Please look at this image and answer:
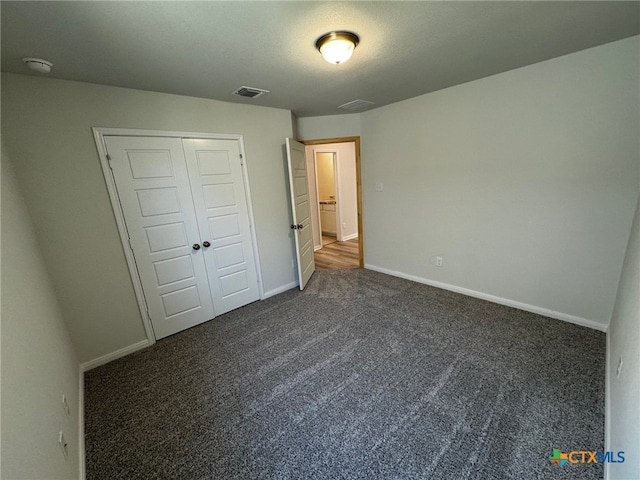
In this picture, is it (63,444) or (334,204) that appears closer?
(63,444)

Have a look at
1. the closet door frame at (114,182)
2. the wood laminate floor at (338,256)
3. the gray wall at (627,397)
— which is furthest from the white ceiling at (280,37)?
the wood laminate floor at (338,256)

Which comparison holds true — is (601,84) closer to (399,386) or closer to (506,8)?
(506,8)

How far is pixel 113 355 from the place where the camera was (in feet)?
7.88

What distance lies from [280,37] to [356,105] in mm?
1918

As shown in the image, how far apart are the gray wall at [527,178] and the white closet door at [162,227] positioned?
106 inches

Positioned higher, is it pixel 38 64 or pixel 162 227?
pixel 38 64

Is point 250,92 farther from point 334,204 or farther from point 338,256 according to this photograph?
point 334,204

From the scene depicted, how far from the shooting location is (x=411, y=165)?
338cm

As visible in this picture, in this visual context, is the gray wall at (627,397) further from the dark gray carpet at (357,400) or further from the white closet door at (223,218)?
the white closet door at (223,218)

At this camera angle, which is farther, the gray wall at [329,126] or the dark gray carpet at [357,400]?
the gray wall at [329,126]

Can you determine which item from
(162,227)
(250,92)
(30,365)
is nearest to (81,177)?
(162,227)

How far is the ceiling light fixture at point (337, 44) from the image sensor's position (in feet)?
5.32

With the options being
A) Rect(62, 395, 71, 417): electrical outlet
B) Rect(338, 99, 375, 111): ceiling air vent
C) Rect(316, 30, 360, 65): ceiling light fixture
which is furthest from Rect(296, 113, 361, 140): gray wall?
Rect(62, 395, 71, 417): electrical outlet

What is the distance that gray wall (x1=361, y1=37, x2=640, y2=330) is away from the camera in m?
2.06
